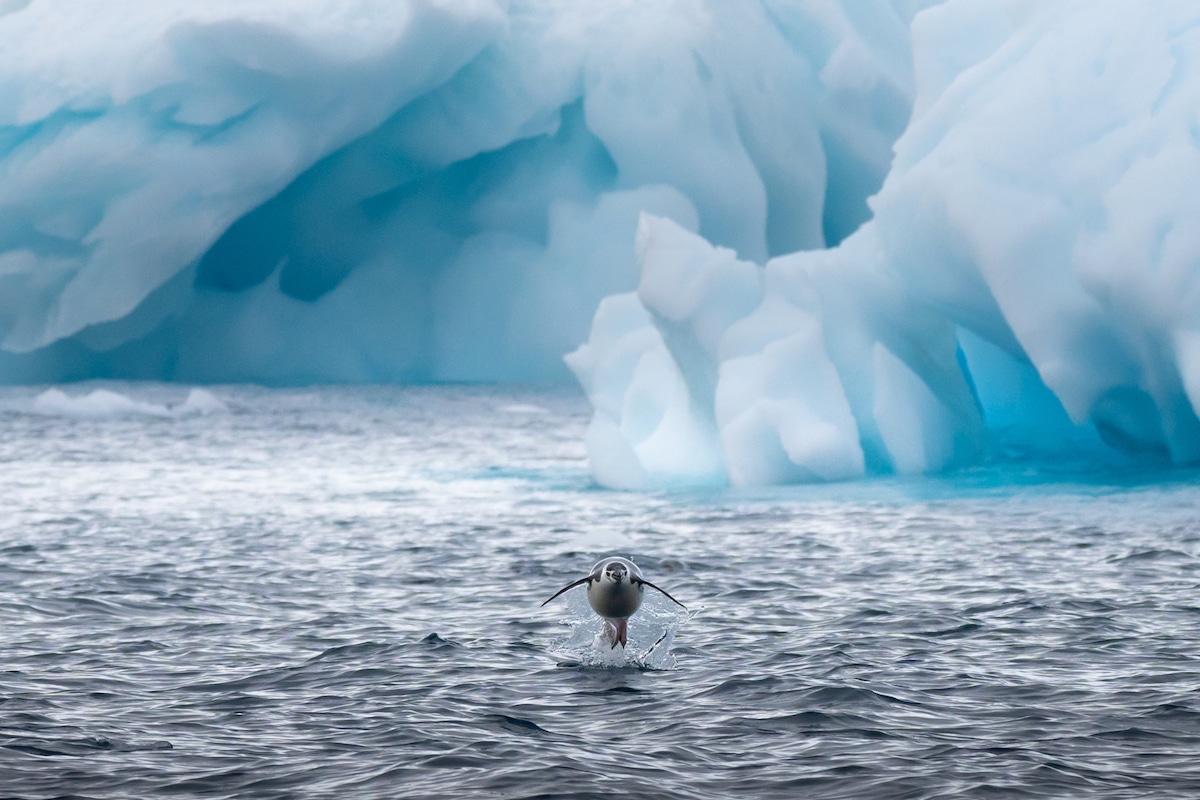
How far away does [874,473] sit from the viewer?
1495cm

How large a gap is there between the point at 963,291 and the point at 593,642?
7.77m

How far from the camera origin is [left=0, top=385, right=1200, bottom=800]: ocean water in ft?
17.5

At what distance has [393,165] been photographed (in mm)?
26719

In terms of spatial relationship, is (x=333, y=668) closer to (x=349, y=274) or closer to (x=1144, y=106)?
(x=1144, y=106)

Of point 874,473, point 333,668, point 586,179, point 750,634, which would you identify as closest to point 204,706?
point 333,668

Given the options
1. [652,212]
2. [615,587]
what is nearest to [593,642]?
[615,587]

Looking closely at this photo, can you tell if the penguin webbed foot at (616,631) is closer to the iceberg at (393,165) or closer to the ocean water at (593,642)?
the ocean water at (593,642)

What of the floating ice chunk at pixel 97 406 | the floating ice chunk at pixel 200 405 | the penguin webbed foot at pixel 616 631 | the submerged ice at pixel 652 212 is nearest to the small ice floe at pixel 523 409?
the submerged ice at pixel 652 212

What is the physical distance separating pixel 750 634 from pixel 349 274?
70.3ft

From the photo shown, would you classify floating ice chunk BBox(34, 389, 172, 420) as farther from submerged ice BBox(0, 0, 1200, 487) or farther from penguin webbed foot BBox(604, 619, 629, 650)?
penguin webbed foot BBox(604, 619, 629, 650)

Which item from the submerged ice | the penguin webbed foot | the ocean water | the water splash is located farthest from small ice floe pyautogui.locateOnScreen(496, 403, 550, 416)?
the penguin webbed foot

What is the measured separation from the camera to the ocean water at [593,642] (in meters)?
5.34

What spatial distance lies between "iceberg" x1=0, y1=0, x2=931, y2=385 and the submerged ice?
5 centimetres

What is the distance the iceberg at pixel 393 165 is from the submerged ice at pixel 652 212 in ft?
0.17
